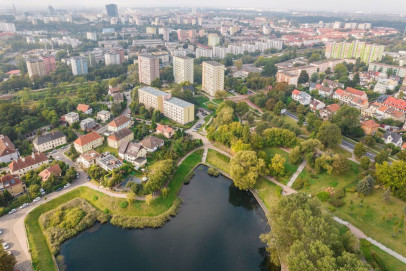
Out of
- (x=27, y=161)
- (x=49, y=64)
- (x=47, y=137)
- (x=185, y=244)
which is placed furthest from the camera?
(x=49, y=64)

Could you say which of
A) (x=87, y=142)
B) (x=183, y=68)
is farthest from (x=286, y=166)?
(x=183, y=68)

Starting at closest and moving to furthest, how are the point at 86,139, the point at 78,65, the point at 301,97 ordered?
the point at 86,139 → the point at 301,97 → the point at 78,65

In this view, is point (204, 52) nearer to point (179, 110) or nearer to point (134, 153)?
point (179, 110)

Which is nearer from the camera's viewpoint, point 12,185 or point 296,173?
point 12,185

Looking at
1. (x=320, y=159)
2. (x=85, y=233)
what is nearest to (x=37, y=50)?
(x=85, y=233)

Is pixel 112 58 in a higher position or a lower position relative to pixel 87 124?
higher

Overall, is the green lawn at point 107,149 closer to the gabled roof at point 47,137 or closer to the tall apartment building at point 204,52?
the gabled roof at point 47,137

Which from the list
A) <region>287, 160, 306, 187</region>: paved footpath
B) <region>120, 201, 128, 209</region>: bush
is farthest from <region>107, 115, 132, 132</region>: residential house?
<region>287, 160, 306, 187</region>: paved footpath

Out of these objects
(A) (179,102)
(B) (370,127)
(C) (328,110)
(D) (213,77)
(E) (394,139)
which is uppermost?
(D) (213,77)
